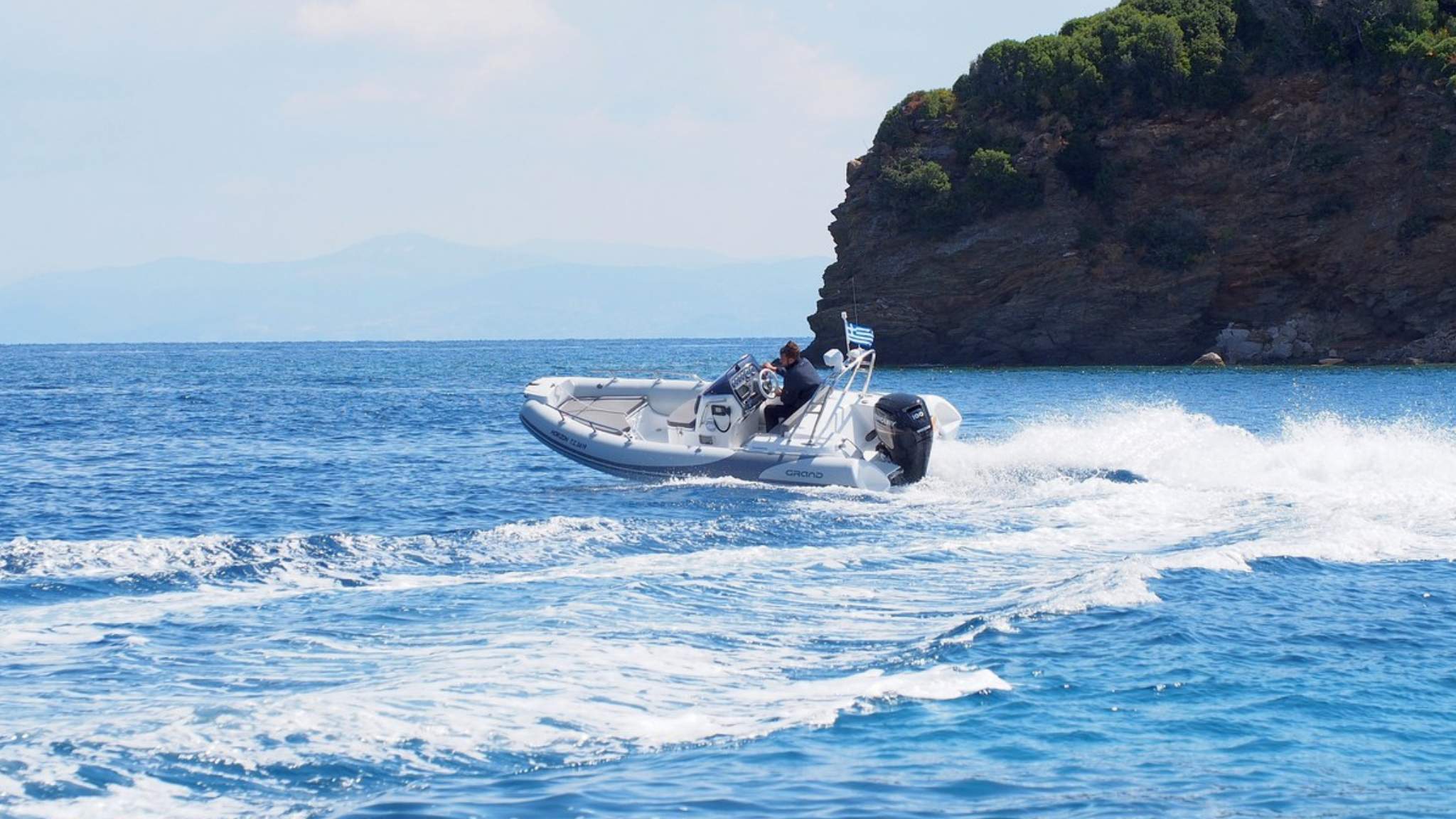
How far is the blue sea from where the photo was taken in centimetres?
630

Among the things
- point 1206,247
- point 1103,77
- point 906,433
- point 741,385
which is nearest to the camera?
point 906,433

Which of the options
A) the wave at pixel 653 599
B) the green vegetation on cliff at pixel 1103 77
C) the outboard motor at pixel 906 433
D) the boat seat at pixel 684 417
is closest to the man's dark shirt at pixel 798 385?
the outboard motor at pixel 906 433

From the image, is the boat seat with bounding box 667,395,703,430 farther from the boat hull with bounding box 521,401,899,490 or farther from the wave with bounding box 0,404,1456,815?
the wave with bounding box 0,404,1456,815

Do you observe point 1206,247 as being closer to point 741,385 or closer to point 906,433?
point 741,385

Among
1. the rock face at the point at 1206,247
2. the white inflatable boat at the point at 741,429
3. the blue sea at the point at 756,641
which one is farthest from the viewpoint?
the rock face at the point at 1206,247

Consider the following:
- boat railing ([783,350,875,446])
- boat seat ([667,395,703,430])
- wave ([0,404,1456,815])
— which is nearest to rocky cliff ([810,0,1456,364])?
wave ([0,404,1456,815])

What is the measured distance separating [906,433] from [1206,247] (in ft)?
127

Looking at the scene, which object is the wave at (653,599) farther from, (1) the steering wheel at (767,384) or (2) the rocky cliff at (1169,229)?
(2) the rocky cliff at (1169,229)

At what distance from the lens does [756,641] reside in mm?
9023

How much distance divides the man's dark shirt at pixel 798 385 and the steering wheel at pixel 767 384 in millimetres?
387

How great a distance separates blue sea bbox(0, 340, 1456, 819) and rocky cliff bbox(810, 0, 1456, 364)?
32775 millimetres

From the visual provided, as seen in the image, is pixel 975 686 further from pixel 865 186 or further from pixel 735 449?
pixel 865 186

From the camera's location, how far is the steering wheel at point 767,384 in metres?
18.4

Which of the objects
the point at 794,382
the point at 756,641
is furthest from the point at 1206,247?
the point at 756,641
